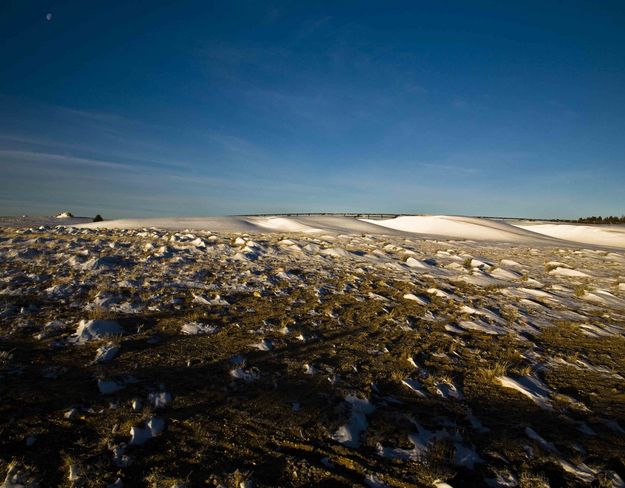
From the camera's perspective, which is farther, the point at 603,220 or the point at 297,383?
the point at 603,220

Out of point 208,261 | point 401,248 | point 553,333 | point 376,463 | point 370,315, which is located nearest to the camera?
point 376,463

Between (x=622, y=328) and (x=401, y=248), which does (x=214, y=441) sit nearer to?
(x=622, y=328)

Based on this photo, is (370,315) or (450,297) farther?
(450,297)

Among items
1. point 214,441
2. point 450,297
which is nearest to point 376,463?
point 214,441

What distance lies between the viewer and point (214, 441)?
3012 millimetres

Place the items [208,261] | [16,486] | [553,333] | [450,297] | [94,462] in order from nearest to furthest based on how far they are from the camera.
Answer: [16,486] < [94,462] < [553,333] < [450,297] < [208,261]

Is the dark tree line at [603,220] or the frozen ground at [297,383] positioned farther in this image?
the dark tree line at [603,220]

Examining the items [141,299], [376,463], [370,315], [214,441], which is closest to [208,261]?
[141,299]

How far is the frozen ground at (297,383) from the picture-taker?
282 cm

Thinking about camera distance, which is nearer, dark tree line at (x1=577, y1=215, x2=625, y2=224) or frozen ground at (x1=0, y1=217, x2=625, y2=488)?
frozen ground at (x1=0, y1=217, x2=625, y2=488)

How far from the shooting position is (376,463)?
2.91m

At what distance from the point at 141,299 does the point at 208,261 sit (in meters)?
4.12

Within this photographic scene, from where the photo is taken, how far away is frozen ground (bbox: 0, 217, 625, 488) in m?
2.82

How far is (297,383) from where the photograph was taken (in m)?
4.14
